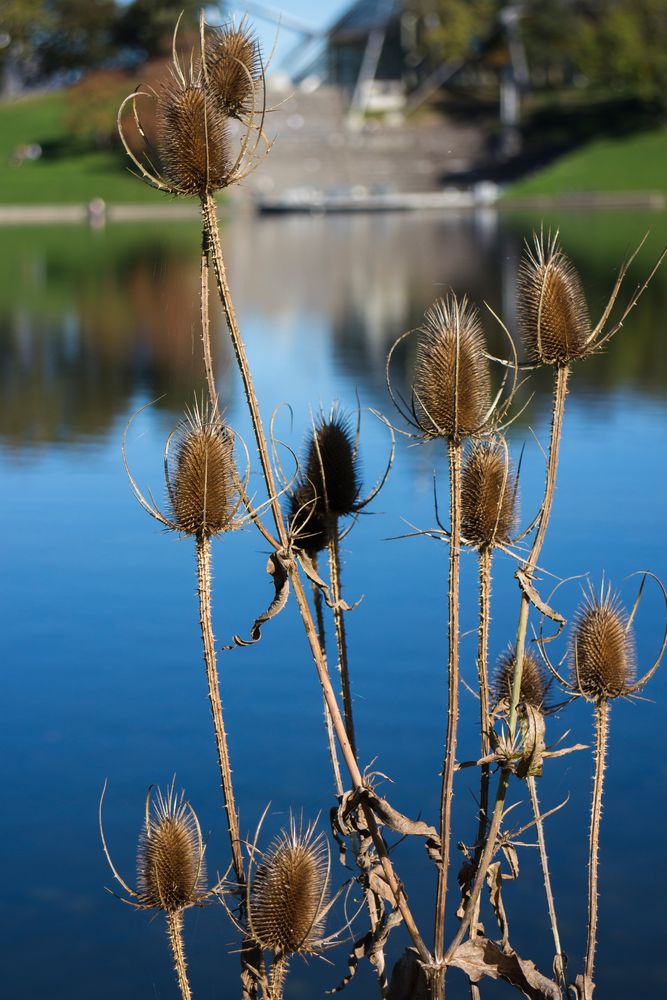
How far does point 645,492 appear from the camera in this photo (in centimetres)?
1306

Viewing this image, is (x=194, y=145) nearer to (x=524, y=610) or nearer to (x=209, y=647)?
(x=209, y=647)

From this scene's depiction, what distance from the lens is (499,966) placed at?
3703mm

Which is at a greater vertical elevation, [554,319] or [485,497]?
[554,319]

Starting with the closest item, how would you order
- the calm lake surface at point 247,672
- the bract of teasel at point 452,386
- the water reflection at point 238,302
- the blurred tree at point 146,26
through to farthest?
the bract of teasel at point 452,386, the calm lake surface at point 247,672, the water reflection at point 238,302, the blurred tree at point 146,26

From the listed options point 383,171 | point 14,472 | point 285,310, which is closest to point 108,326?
point 285,310

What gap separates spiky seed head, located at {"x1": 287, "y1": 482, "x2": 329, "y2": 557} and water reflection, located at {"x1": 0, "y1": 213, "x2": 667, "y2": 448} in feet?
15.4

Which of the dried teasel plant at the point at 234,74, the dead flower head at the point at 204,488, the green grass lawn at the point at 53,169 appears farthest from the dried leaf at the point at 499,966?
the green grass lawn at the point at 53,169

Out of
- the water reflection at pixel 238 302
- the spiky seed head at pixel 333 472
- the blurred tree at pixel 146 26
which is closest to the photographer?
the spiky seed head at pixel 333 472

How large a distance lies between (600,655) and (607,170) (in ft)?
236

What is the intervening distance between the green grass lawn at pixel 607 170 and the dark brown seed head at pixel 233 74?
6730 centimetres

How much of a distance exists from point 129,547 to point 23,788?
Answer: 15.9 feet

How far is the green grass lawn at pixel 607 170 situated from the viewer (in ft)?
229

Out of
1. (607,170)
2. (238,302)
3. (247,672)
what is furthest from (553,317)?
(607,170)

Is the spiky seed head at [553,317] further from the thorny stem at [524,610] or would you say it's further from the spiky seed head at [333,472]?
the spiky seed head at [333,472]
